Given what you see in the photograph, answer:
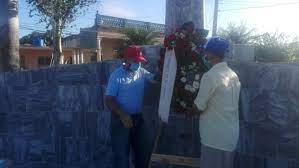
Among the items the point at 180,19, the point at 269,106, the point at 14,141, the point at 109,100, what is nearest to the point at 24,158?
the point at 14,141

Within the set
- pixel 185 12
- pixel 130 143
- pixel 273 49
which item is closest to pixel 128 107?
pixel 130 143

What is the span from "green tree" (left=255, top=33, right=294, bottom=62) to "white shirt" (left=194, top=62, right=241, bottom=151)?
21675mm

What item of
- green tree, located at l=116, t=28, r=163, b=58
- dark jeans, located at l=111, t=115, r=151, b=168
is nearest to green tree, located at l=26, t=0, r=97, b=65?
green tree, located at l=116, t=28, r=163, b=58

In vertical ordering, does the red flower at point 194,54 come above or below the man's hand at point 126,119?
above

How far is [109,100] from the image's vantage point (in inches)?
186

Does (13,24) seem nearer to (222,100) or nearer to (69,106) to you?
(69,106)

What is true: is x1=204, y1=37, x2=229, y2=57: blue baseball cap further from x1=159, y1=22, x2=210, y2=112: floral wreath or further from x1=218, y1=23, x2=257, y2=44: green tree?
x1=218, y1=23, x2=257, y2=44: green tree

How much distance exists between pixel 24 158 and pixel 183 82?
3183 millimetres

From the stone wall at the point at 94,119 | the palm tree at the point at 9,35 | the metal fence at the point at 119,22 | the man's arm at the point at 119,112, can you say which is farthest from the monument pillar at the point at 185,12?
the metal fence at the point at 119,22

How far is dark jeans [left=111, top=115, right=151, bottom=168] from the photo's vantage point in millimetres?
4859

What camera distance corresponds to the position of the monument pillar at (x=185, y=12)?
16.4 ft

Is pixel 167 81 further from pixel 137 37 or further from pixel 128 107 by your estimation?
pixel 137 37

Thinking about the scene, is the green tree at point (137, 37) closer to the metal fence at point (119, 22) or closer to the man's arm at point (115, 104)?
the metal fence at point (119, 22)

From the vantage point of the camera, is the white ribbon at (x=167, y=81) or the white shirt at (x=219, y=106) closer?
the white shirt at (x=219, y=106)
